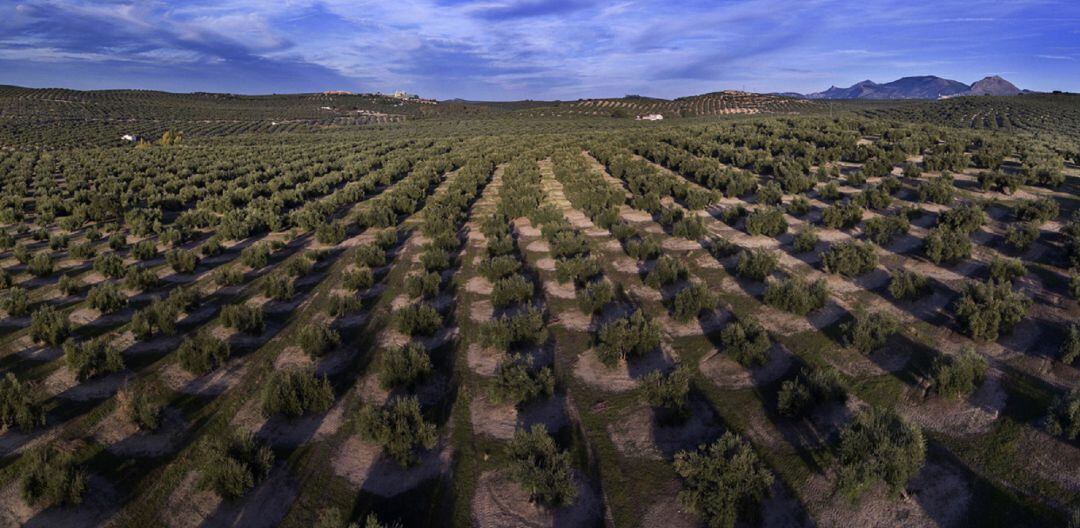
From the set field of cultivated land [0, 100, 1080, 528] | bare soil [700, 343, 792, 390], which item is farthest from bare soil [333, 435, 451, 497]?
bare soil [700, 343, 792, 390]

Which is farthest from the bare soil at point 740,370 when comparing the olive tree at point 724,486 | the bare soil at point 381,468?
the bare soil at point 381,468

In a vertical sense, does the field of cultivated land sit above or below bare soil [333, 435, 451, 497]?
above

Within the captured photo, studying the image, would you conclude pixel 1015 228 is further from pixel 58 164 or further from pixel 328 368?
pixel 58 164

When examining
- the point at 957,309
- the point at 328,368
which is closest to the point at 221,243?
the point at 328,368

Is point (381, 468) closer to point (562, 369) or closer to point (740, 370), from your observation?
point (562, 369)

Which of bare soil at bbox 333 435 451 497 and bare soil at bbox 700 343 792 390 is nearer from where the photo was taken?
bare soil at bbox 333 435 451 497

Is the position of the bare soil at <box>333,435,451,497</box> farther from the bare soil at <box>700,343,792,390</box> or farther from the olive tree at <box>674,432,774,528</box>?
the bare soil at <box>700,343,792,390</box>

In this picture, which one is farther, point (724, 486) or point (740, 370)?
point (740, 370)

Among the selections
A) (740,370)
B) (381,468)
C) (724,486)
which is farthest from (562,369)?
(724,486)
